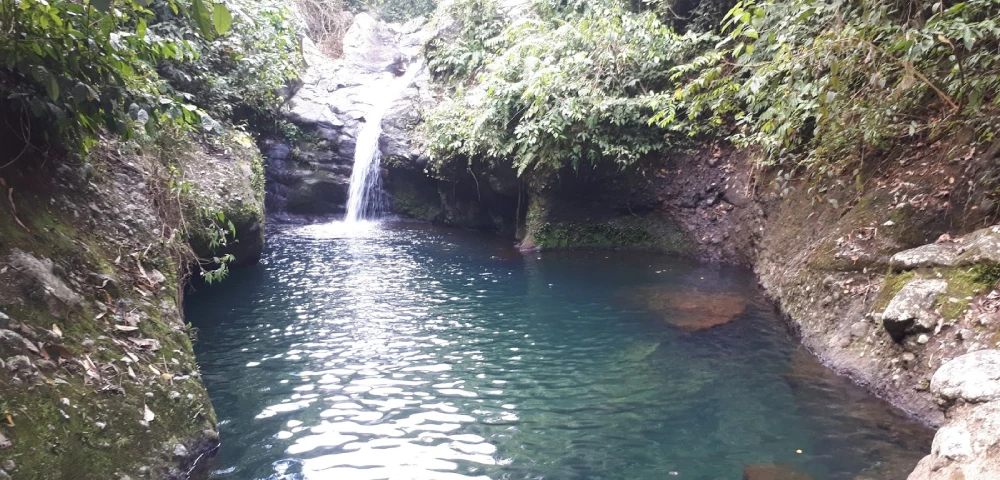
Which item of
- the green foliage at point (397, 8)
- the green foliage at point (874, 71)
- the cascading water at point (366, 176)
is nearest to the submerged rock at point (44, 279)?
the green foliage at point (874, 71)

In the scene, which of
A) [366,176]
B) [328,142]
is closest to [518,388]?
[366,176]

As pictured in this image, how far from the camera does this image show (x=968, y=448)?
10.8ft

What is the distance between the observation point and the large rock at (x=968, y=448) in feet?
10.2

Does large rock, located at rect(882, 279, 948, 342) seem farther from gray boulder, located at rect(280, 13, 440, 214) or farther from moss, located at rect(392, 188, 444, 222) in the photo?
moss, located at rect(392, 188, 444, 222)

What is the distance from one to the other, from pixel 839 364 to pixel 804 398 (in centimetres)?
85

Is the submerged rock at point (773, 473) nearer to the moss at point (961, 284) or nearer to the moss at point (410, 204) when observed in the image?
the moss at point (961, 284)

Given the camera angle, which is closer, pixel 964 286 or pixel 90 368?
pixel 90 368

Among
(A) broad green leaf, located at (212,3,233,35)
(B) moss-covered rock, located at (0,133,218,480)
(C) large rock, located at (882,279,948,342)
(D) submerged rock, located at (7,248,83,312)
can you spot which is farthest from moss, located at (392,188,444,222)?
(A) broad green leaf, located at (212,3,233,35)

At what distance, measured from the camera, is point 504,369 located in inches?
257

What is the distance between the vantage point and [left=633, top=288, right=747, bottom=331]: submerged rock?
Answer: 7895 mm

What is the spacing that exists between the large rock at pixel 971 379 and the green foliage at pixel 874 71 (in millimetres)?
2407

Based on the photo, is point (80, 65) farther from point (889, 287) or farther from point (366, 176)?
point (366, 176)

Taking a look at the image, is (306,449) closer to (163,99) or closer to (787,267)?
(163,99)

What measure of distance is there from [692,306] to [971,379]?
4.79 metres
